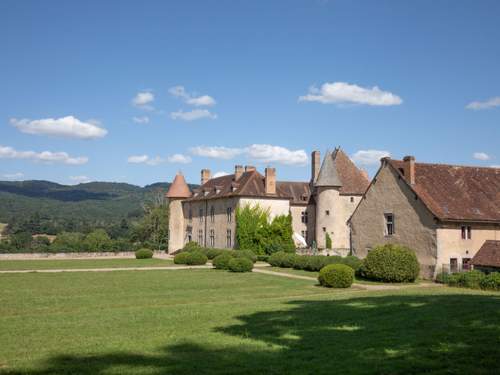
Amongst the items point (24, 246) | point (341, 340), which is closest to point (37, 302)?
point (341, 340)

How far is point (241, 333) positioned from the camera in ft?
40.2

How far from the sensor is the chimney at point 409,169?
30.3 meters

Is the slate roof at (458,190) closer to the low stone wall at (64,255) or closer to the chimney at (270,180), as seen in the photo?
the chimney at (270,180)

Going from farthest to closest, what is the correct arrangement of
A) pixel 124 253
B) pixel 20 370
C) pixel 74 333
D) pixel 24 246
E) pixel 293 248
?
1. pixel 24 246
2. pixel 124 253
3. pixel 293 248
4. pixel 74 333
5. pixel 20 370

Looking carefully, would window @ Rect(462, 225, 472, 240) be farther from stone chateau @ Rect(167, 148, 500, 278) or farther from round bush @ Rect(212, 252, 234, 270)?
round bush @ Rect(212, 252, 234, 270)

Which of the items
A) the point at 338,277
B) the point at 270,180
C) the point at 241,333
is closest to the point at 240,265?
the point at 338,277

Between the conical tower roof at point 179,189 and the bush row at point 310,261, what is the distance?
23845 mm

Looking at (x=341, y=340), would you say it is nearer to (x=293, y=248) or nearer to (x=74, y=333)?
(x=74, y=333)

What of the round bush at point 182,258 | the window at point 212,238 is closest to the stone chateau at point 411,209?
the window at point 212,238

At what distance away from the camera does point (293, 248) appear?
45.0 m

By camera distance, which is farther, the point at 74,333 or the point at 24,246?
the point at 24,246

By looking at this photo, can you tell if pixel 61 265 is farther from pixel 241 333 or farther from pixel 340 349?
pixel 340 349

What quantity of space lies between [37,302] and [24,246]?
62.0m

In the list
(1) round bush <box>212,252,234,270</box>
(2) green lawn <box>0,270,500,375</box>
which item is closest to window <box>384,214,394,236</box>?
(2) green lawn <box>0,270,500,375</box>
